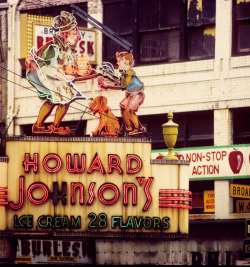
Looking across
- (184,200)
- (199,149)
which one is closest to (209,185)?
(199,149)

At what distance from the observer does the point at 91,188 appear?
30.5m

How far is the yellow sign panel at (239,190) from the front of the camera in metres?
33.2

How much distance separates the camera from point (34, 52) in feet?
106

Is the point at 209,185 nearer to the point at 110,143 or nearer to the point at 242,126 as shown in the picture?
the point at 242,126

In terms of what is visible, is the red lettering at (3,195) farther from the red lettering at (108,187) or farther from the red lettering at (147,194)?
the red lettering at (147,194)

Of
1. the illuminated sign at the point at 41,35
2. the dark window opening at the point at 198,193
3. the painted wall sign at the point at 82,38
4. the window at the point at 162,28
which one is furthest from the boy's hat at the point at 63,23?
the dark window opening at the point at 198,193

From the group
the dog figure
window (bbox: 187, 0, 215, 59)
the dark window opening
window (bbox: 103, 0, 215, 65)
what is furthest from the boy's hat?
the dark window opening

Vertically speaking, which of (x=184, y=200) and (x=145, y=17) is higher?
(x=145, y=17)

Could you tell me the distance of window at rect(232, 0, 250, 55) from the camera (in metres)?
33.9

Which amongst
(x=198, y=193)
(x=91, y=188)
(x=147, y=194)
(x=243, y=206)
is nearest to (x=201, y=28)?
(x=198, y=193)

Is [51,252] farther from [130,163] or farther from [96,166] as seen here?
[130,163]

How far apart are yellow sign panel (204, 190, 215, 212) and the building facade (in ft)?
0.29

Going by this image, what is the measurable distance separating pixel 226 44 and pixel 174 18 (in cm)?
234

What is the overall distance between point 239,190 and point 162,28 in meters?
6.44
